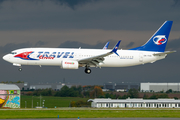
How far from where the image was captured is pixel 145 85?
135 m

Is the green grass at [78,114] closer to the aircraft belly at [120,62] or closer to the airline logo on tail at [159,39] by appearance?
the aircraft belly at [120,62]

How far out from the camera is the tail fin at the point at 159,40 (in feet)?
217

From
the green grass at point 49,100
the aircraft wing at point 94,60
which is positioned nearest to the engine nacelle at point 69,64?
the aircraft wing at point 94,60

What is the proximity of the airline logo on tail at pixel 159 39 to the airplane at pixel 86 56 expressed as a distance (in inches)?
21.0

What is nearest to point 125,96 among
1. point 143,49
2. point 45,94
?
point 45,94

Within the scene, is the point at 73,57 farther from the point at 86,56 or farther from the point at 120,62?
the point at 120,62

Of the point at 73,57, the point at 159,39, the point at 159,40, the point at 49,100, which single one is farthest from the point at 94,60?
the point at 49,100

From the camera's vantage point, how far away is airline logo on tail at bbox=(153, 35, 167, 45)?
220 feet

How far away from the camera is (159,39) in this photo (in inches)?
2657

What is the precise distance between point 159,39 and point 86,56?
643 inches

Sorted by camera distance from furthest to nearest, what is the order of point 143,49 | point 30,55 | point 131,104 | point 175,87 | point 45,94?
point 175,87, point 45,94, point 131,104, point 143,49, point 30,55

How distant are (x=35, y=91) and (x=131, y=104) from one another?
32750 mm

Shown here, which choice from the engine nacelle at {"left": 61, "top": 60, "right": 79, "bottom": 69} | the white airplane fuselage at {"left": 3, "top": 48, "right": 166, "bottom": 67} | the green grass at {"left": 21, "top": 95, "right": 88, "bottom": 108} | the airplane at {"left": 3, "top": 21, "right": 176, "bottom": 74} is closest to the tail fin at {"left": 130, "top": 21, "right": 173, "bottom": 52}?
the airplane at {"left": 3, "top": 21, "right": 176, "bottom": 74}

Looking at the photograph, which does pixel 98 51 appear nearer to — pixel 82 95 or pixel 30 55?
pixel 30 55
